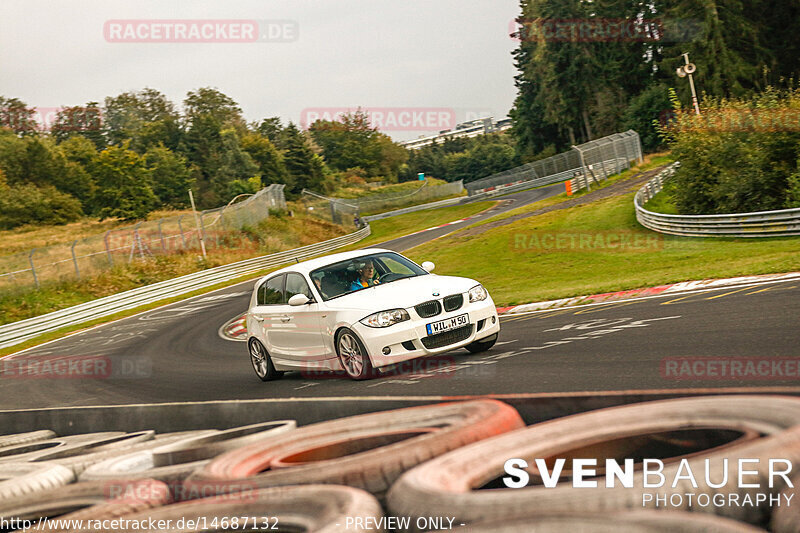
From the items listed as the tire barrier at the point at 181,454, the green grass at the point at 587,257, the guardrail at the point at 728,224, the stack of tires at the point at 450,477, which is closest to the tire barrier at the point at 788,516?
the stack of tires at the point at 450,477

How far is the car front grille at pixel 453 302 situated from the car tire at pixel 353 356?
48.2 inches

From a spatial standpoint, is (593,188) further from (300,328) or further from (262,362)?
(300,328)

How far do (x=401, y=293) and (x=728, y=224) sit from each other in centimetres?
1919

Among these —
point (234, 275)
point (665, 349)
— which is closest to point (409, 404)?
point (665, 349)

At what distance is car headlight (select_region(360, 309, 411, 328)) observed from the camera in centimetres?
941

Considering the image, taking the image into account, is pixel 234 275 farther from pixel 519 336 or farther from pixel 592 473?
pixel 592 473

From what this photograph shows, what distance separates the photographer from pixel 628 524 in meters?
2.24

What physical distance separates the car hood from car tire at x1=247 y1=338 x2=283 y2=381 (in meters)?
2.23

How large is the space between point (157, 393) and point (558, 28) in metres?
88.2

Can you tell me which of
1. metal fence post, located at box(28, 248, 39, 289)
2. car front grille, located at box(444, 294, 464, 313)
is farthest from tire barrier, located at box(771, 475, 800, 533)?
metal fence post, located at box(28, 248, 39, 289)

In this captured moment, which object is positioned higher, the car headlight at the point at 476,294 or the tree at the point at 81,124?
the tree at the point at 81,124

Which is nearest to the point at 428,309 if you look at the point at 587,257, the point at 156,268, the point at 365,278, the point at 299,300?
the point at 365,278

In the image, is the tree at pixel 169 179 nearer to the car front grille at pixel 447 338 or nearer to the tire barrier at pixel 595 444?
the car front grille at pixel 447 338

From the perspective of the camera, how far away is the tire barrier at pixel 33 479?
16.3 ft
